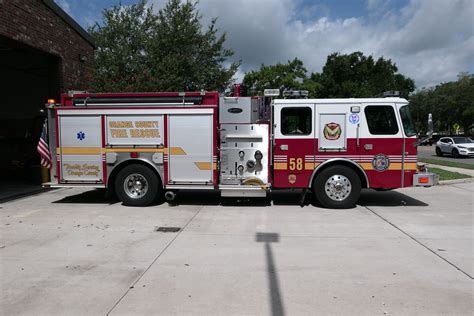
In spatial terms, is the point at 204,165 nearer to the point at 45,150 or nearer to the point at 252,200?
the point at 252,200

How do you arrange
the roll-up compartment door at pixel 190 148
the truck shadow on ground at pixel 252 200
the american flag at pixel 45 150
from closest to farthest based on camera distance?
the roll-up compartment door at pixel 190 148, the american flag at pixel 45 150, the truck shadow on ground at pixel 252 200

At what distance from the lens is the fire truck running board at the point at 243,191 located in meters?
8.80

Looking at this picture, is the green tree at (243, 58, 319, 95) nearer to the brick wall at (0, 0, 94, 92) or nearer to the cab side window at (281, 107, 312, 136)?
the brick wall at (0, 0, 94, 92)

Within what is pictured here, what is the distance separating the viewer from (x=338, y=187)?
870 cm

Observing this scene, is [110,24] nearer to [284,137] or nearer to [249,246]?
[284,137]

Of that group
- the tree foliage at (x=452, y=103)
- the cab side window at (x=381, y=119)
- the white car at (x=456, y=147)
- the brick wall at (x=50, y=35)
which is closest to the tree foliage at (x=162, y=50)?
the brick wall at (x=50, y=35)

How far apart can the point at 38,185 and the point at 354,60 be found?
51433 millimetres

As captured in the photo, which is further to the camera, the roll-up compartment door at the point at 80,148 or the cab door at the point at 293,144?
the roll-up compartment door at the point at 80,148

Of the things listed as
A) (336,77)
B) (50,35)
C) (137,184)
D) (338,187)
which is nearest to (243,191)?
(338,187)

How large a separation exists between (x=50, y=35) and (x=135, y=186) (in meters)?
6.54

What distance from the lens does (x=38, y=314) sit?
375 centimetres

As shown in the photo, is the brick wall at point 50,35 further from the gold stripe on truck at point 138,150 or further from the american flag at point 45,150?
the gold stripe on truck at point 138,150

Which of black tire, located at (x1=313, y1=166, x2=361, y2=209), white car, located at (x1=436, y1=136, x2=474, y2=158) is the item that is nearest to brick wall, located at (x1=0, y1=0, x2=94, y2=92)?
black tire, located at (x1=313, y1=166, x2=361, y2=209)

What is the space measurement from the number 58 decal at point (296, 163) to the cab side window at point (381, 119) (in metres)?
1.65
